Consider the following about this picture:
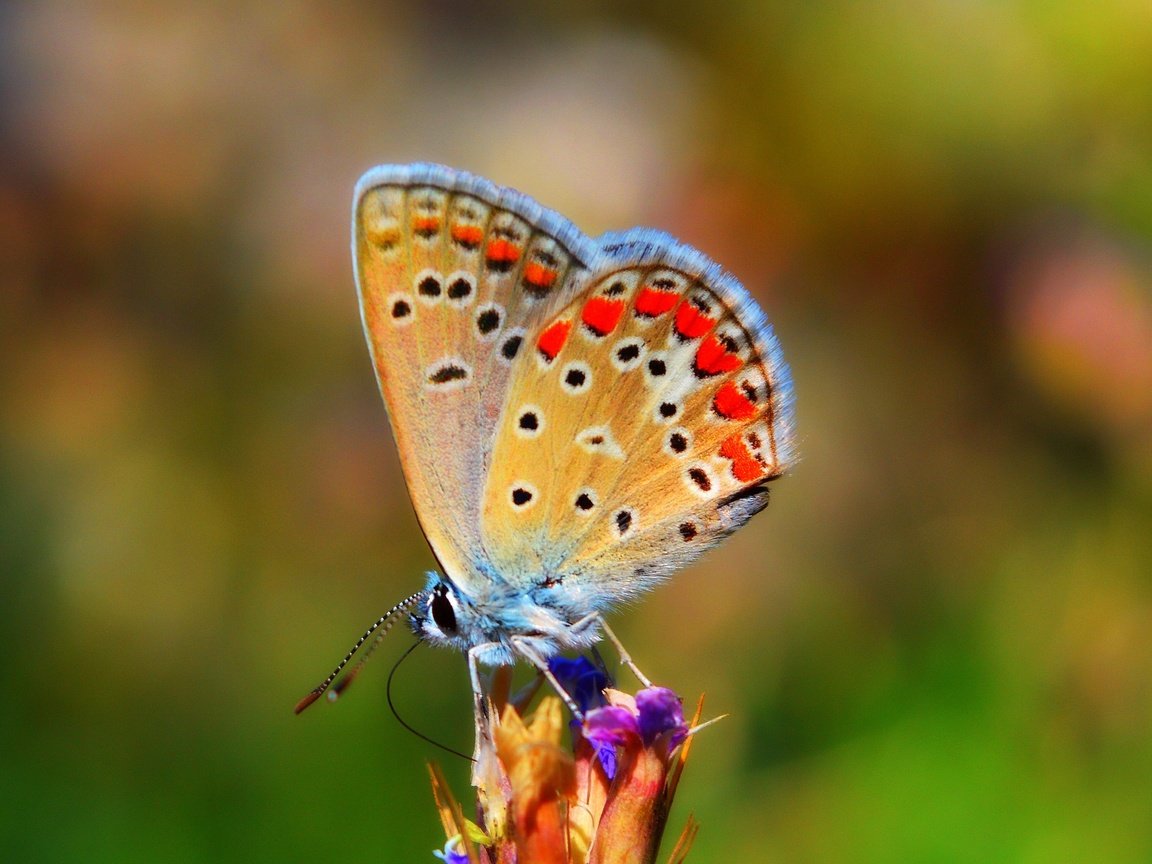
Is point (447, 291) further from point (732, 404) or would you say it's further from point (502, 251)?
point (732, 404)

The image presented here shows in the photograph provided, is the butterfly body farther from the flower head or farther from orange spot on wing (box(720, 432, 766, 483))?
the flower head

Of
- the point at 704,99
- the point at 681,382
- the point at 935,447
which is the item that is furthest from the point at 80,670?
the point at 704,99

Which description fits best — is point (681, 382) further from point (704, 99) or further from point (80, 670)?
point (704, 99)

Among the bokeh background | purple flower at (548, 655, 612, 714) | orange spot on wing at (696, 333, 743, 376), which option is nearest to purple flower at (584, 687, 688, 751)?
purple flower at (548, 655, 612, 714)

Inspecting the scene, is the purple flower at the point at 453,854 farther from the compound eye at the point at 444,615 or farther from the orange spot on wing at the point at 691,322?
the orange spot on wing at the point at 691,322

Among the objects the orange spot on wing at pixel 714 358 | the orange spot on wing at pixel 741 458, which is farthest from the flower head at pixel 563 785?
the orange spot on wing at pixel 714 358

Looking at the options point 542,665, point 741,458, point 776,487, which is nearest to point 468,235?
point 741,458
